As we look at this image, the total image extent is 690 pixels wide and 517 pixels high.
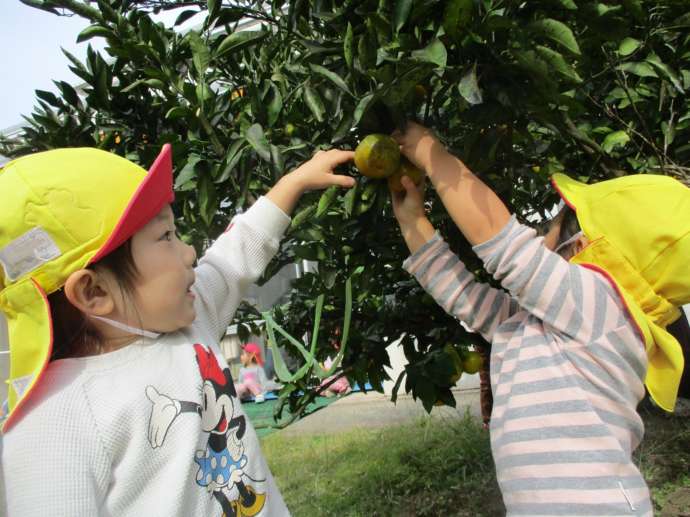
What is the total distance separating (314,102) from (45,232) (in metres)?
0.52

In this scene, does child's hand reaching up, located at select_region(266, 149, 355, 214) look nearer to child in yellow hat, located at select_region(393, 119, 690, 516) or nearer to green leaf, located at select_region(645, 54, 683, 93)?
child in yellow hat, located at select_region(393, 119, 690, 516)

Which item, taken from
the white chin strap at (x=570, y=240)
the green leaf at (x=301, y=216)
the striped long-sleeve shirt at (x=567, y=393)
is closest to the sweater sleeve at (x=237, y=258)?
the green leaf at (x=301, y=216)

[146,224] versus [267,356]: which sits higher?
[146,224]

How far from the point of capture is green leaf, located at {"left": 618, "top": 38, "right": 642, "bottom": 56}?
5.13 ft

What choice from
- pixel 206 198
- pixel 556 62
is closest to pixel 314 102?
pixel 206 198

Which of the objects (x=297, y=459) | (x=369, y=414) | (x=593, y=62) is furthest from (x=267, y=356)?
(x=593, y=62)

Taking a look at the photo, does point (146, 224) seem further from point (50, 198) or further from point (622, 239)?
point (622, 239)

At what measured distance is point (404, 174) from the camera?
4.21 feet

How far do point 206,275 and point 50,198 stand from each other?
0.41 metres

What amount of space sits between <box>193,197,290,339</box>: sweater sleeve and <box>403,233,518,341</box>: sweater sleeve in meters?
0.31

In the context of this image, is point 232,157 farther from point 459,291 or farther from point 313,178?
point 459,291

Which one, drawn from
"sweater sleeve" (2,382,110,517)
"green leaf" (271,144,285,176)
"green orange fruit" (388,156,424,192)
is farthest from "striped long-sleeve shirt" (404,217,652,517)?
"sweater sleeve" (2,382,110,517)

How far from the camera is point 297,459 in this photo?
424 centimetres

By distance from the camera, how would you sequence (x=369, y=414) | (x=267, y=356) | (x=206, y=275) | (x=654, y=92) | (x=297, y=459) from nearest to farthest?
1. (x=206, y=275)
2. (x=654, y=92)
3. (x=297, y=459)
4. (x=369, y=414)
5. (x=267, y=356)
